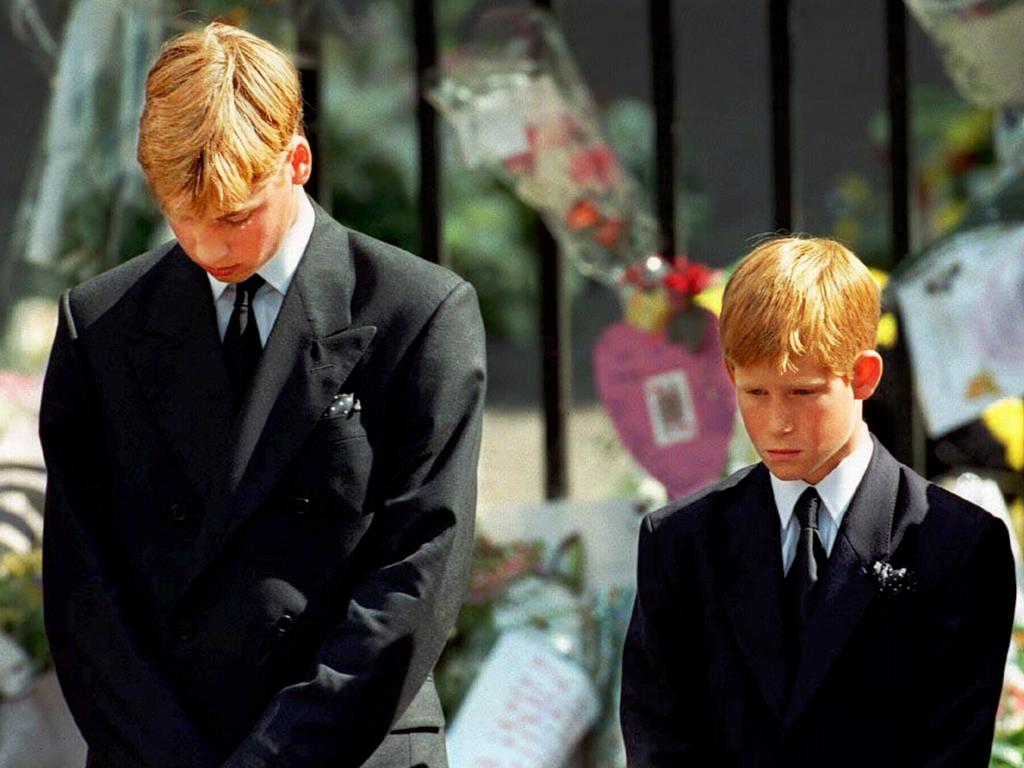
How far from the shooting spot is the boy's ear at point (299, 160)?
237 cm

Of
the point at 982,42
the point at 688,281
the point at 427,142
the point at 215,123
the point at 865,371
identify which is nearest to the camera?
the point at 215,123

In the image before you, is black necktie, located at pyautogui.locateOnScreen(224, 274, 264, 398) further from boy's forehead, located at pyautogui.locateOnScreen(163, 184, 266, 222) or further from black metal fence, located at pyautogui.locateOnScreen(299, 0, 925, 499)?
black metal fence, located at pyautogui.locateOnScreen(299, 0, 925, 499)

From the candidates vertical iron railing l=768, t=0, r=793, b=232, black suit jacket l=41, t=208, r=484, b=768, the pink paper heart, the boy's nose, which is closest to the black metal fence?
vertical iron railing l=768, t=0, r=793, b=232

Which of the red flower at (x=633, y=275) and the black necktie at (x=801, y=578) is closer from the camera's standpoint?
the black necktie at (x=801, y=578)

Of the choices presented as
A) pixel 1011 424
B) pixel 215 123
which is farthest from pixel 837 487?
pixel 1011 424

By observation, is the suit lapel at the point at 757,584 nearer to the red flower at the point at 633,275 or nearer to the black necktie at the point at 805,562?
the black necktie at the point at 805,562

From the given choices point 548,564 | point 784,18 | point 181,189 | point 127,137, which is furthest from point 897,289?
point 181,189

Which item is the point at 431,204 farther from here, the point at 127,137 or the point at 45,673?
the point at 45,673

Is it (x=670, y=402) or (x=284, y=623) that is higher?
(x=284, y=623)

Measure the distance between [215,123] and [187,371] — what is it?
0.33 m

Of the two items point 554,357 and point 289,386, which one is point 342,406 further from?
point 554,357

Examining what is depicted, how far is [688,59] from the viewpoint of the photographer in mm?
5754

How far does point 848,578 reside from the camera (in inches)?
93.2

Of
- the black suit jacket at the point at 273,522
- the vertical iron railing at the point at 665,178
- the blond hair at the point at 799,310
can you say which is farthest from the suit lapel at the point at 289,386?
the vertical iron railing at the point at 665,178
